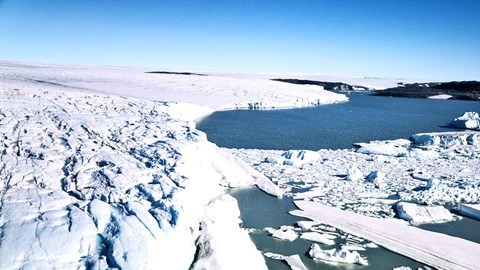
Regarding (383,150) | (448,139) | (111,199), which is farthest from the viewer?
(448,139)

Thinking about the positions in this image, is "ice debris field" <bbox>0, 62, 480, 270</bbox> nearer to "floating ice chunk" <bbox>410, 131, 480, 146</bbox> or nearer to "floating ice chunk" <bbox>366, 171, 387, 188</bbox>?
"floating ice chunk" <bbox>366, 171, 387, 188</bbox>

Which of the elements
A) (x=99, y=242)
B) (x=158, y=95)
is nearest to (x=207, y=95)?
(x=158, y=95)

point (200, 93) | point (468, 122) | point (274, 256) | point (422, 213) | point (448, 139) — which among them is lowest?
point (274, 256)

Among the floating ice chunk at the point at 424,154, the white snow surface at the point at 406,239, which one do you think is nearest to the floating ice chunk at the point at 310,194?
the white snow surface at the point at 406,239

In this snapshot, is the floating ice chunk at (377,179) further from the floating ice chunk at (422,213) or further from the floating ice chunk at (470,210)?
the floating ice chunk at (470,210)

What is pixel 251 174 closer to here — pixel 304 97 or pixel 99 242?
pixel 99 242

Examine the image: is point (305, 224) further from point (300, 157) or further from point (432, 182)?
point (300, 157)

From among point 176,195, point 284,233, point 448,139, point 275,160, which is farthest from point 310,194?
point 448,139
